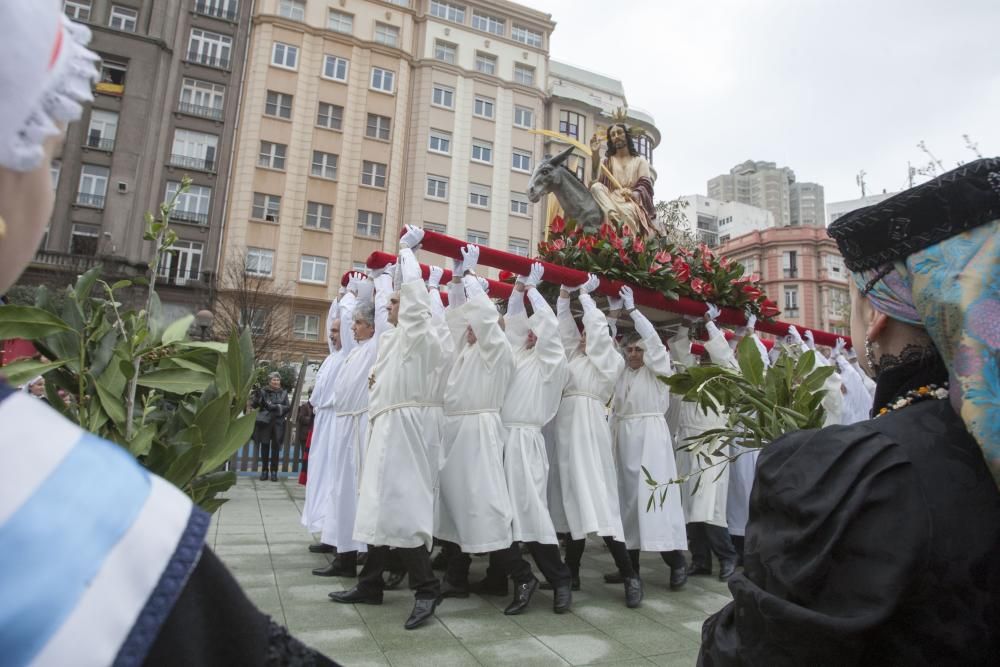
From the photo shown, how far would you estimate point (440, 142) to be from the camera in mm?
34250

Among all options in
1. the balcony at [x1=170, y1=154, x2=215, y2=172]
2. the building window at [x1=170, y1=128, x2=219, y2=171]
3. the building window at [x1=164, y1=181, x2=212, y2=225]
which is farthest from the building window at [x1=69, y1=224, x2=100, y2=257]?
the building window at [x1=170, y1=128, x2=219, y2=171]

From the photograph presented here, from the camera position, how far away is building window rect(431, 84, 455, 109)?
114 ft

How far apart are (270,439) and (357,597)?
8.98 metres

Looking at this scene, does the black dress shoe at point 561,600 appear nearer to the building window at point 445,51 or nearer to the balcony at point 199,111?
the balcony at point 199,111

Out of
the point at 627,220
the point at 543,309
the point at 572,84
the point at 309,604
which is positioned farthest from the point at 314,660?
the point at 572,84

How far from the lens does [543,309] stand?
571cm

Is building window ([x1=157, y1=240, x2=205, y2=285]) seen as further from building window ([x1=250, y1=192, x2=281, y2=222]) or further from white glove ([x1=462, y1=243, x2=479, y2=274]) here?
white glove ([x1=462, y1=243, x2=479, y2=274])

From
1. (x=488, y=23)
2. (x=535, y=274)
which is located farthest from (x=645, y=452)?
(x=488, y=23)

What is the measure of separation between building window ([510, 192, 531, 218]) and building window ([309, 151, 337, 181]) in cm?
967

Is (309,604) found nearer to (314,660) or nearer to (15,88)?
(314,660)

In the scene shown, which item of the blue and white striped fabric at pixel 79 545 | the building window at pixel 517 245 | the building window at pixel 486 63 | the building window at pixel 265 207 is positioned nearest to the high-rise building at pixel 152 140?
the building window at pixel 265 207

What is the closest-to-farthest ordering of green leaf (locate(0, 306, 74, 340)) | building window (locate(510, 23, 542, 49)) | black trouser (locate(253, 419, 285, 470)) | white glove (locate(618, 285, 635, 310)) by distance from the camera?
1. green leaf (locate(0, 306, 74, 340))
2. white glove (locate(618, 285, 635, 310))
3. black trouser (locate(253, 419, 285, 470))
4. building window (locate(510, 23, 542, 49))

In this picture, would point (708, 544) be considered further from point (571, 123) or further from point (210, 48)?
point (571, 123)

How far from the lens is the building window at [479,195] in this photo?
34156mm
